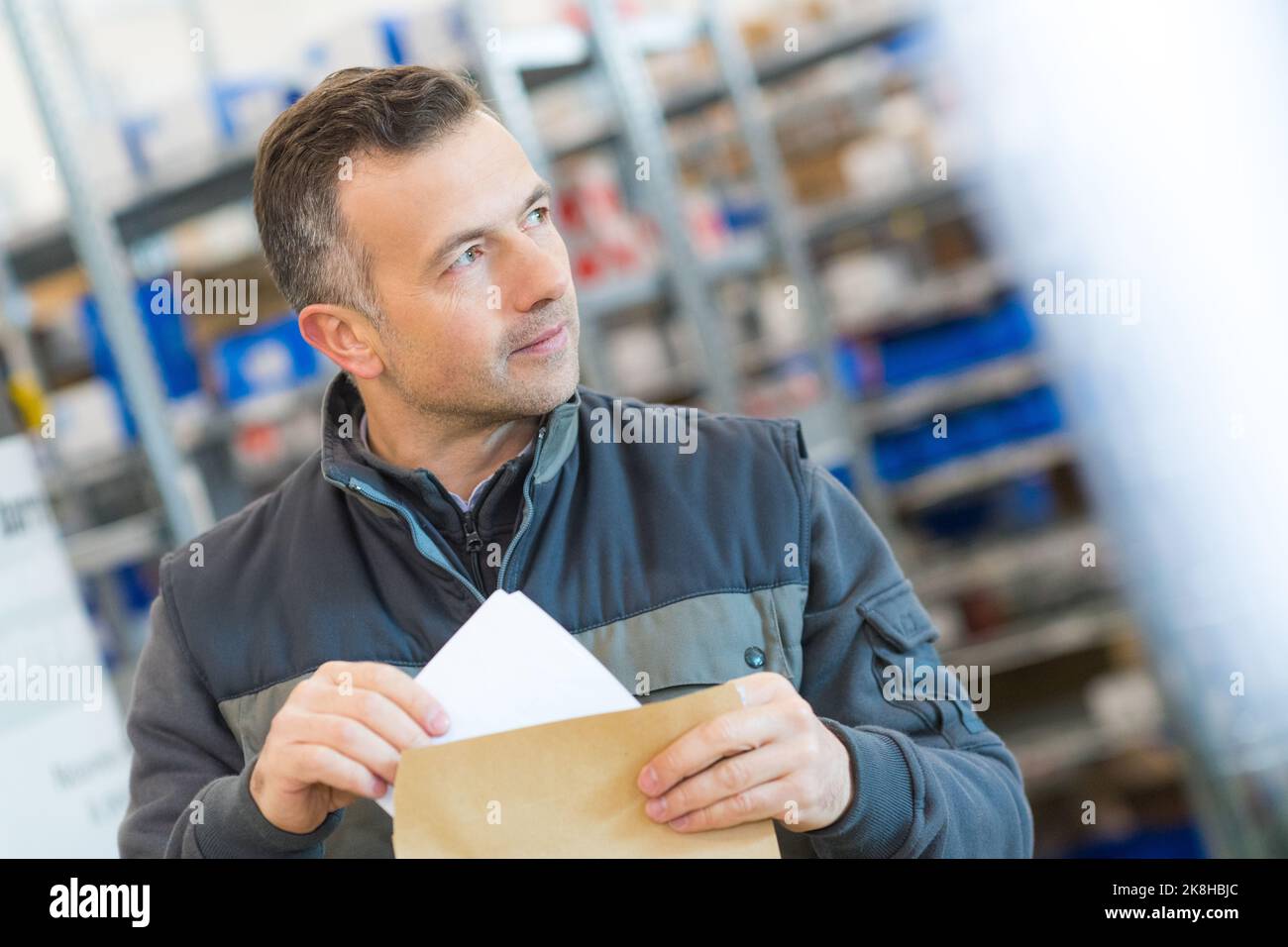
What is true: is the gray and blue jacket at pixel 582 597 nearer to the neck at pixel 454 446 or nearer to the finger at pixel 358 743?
the neck at pixel 454 446

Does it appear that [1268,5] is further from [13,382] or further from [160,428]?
[13,382]

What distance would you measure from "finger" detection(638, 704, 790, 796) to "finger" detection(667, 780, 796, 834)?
0.10 ft

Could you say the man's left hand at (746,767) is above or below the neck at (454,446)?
below

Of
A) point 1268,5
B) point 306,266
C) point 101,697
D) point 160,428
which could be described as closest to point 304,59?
point 160,428

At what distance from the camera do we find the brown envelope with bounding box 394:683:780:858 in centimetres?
88

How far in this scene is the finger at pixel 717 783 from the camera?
888 mm

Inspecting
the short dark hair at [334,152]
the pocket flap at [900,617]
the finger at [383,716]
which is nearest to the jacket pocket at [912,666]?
the pocket flap at [900,617]

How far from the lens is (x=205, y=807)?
1.08 m

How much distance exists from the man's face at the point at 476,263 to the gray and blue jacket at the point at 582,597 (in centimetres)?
6

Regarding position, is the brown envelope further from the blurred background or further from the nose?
the blurred background

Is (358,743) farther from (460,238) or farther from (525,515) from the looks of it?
(460,238)

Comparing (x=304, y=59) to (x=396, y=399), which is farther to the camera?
(x=304, y=59)

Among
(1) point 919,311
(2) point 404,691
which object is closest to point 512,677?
(2) point 404,691
